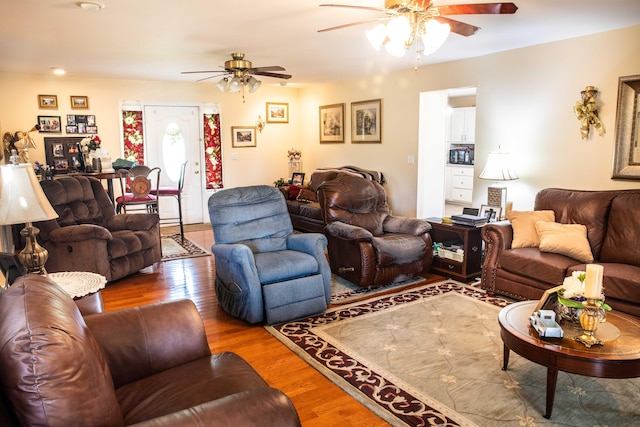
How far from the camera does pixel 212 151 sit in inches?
325

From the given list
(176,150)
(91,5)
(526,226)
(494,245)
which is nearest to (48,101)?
(176,150)

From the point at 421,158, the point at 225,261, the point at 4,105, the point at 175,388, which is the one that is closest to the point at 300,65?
the point at 421,158

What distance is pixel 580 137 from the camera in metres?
4.55

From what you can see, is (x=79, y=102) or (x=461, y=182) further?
(x=461, y=182)

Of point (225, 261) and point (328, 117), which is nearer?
point (225, 261)

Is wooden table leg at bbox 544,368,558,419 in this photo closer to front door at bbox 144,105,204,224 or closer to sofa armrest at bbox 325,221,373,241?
sofa armrest at bbox 325,221,373,241

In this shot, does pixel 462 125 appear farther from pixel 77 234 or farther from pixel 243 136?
pixel 77 234

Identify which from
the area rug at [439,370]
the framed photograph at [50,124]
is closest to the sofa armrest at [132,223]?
Result: the area rug at [439,370]

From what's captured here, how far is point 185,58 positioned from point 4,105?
3.07m

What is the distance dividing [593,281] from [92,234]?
165 inches

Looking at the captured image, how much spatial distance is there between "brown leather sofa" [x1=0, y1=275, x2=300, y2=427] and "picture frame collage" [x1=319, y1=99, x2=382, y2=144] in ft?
18.1

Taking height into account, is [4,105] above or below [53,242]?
above

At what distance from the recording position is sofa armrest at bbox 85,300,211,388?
1975 millimetres

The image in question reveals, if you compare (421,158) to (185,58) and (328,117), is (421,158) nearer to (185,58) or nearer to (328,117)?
(328,117)
